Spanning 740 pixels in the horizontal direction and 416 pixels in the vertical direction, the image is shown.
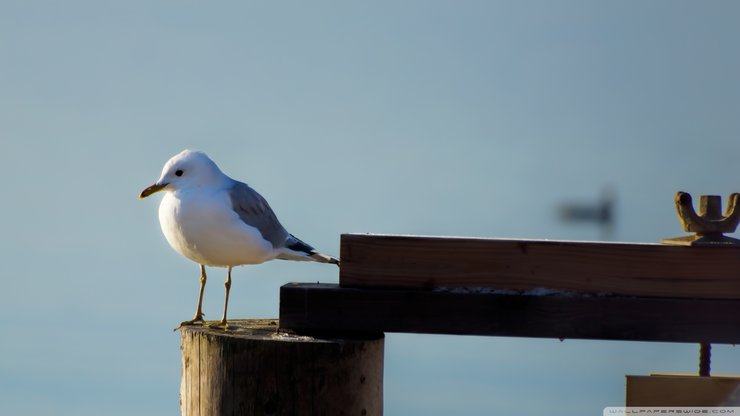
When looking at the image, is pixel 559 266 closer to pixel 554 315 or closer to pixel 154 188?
pixel 554 315

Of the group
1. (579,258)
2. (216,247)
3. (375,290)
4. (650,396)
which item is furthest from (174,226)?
(650,396)

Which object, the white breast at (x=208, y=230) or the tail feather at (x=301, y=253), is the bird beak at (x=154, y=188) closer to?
the white breast at (x=208, y=230)

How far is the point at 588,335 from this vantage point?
12.8 ft

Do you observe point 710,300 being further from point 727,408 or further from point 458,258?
point 458,258

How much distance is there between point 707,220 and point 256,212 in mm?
2713

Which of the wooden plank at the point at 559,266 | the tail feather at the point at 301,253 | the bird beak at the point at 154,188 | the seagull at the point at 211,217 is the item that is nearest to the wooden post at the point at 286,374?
the wooden plank at the point at 559,266

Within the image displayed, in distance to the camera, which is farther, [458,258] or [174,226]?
[174,226]

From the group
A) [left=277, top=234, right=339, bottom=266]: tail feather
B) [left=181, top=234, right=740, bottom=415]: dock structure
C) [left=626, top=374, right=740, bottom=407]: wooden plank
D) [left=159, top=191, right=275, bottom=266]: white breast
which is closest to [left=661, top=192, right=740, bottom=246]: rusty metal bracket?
[left=181, top=234, right=740, bottom=415]: dock structure

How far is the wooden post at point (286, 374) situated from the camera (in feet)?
12.2

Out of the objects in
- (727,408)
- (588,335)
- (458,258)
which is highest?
(458,258)

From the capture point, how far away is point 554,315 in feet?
12.7

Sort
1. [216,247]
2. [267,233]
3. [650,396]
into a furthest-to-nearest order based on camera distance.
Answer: [267,233]
[216,247]
[650,396]

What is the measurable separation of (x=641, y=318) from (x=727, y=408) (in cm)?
43

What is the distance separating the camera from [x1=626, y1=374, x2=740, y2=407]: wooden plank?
3.69 metres
